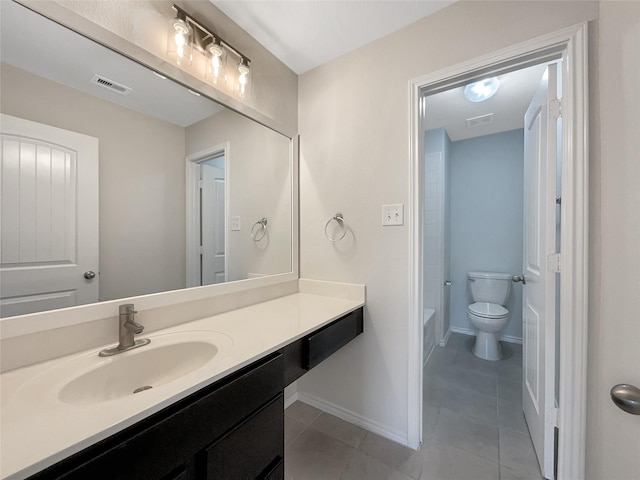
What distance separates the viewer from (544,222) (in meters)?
1.28

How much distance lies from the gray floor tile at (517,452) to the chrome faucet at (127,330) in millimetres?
1830

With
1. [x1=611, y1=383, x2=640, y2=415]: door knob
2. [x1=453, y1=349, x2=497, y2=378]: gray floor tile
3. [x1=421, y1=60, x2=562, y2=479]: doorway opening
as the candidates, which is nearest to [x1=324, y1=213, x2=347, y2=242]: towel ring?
[x1=421, y1=60, x2=562, y2=479]: doorway opening

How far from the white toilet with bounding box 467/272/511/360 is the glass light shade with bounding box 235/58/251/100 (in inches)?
107

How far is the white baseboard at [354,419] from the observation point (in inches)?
58.2

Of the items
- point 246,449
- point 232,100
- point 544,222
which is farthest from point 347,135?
point 246,449

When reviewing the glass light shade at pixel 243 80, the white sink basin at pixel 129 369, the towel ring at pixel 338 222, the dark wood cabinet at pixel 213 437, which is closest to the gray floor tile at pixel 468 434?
the dark wood cabinet at pixel 213 437

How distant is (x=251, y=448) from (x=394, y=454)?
3.20ft

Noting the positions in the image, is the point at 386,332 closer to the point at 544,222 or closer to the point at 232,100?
the point at 544,222

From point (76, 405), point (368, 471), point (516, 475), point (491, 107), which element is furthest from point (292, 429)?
point (491, 107)

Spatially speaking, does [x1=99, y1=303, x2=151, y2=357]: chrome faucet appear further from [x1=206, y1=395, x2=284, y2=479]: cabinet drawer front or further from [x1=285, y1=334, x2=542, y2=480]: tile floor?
[x1=285, y1=334, x2=542, y2=480]: tile floor

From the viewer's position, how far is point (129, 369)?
0.88 meters

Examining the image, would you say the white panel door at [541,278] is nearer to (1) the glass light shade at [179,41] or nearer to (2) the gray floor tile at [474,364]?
(2) the gray floor tile at [474,364]

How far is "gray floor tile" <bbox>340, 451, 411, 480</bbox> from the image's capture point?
126 cm

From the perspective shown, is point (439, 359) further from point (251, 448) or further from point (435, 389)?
point (251, 448)
